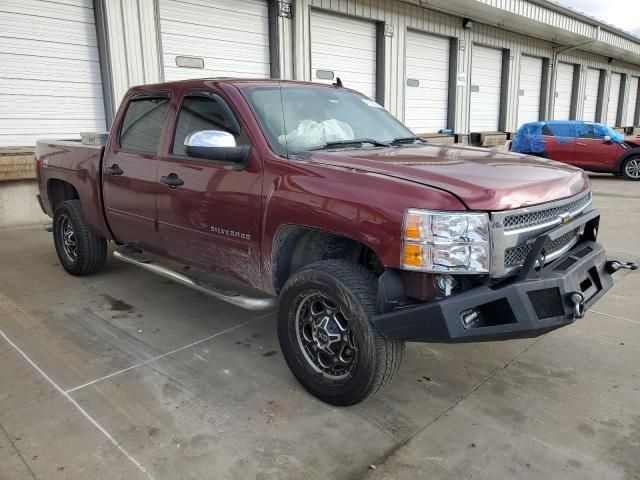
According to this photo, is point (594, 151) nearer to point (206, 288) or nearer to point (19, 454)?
point (206, 288)

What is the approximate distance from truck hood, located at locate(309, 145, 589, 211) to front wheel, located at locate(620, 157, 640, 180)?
1320 cm

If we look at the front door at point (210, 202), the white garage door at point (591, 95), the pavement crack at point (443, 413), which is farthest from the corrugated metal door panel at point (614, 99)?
the front door at point (210, 202)

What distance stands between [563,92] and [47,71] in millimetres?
21519

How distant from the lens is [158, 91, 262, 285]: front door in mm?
3447

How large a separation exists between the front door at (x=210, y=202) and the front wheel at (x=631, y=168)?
14.5m

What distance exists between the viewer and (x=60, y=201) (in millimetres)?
5910

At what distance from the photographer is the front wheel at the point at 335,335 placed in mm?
2811

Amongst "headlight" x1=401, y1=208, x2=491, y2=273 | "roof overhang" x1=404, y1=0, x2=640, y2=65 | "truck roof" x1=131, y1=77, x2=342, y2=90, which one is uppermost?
"roof overhang" x1=404, y1=0, x2=640, y2=65

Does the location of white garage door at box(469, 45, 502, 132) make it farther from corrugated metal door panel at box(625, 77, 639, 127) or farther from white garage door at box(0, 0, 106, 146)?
corrugated metal door panel at box(625, 77, 639, 127)

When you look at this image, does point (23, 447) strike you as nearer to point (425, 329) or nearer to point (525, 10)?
point (425, 329)

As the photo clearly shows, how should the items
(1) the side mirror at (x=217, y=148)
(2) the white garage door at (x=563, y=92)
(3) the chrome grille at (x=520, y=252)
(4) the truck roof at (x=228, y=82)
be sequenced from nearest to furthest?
(3) the chrome grille at (x=520, y=252) → (1) the side mirror at (x=217, y=148) → (4) the truck roof at (x=228, y=82) → (2) the white garage door at (x=563, y=92)

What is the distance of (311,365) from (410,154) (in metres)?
1.49

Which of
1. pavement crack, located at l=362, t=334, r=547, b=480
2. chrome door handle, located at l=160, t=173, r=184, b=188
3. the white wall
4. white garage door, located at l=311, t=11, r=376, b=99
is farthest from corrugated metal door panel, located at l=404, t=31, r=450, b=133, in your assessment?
pavement crack, located at l=362, t=334, r=547, b=480

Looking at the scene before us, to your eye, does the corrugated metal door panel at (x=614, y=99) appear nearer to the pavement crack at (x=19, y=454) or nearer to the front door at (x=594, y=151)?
the front door at (x=594, y=151)
